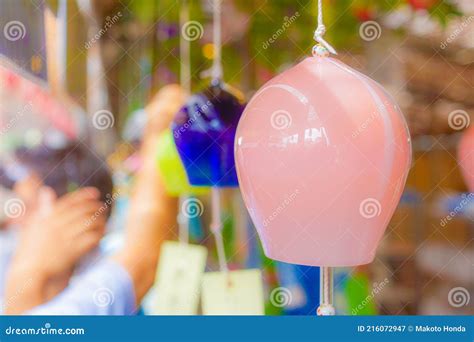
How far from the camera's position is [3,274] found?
1426mm

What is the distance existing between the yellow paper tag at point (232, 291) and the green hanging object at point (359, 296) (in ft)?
0.83

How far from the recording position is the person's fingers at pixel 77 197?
4.68 ft

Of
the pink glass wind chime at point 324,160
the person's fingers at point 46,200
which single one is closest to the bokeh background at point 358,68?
the person's fingers at point 46,200

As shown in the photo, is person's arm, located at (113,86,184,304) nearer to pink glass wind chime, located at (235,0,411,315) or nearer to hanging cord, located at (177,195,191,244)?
hanging cord, located at (177,195,191,244)

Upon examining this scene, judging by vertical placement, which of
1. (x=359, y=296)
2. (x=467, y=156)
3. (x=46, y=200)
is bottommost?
(x=359, y=296)

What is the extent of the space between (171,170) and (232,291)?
0.37 m

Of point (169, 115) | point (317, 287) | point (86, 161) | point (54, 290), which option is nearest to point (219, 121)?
point (169, 115)

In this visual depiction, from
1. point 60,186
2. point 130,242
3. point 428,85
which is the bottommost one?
point 130,242

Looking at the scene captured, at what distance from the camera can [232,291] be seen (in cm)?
140

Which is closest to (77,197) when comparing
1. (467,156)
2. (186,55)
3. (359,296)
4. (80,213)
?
(80,213)

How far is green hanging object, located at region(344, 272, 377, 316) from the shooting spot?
144cm

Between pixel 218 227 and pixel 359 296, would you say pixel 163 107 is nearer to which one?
pixel 218 227

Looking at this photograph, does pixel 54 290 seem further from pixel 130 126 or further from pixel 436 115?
pixel 436 115

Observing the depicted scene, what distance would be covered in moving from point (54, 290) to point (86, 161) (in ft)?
1.21
